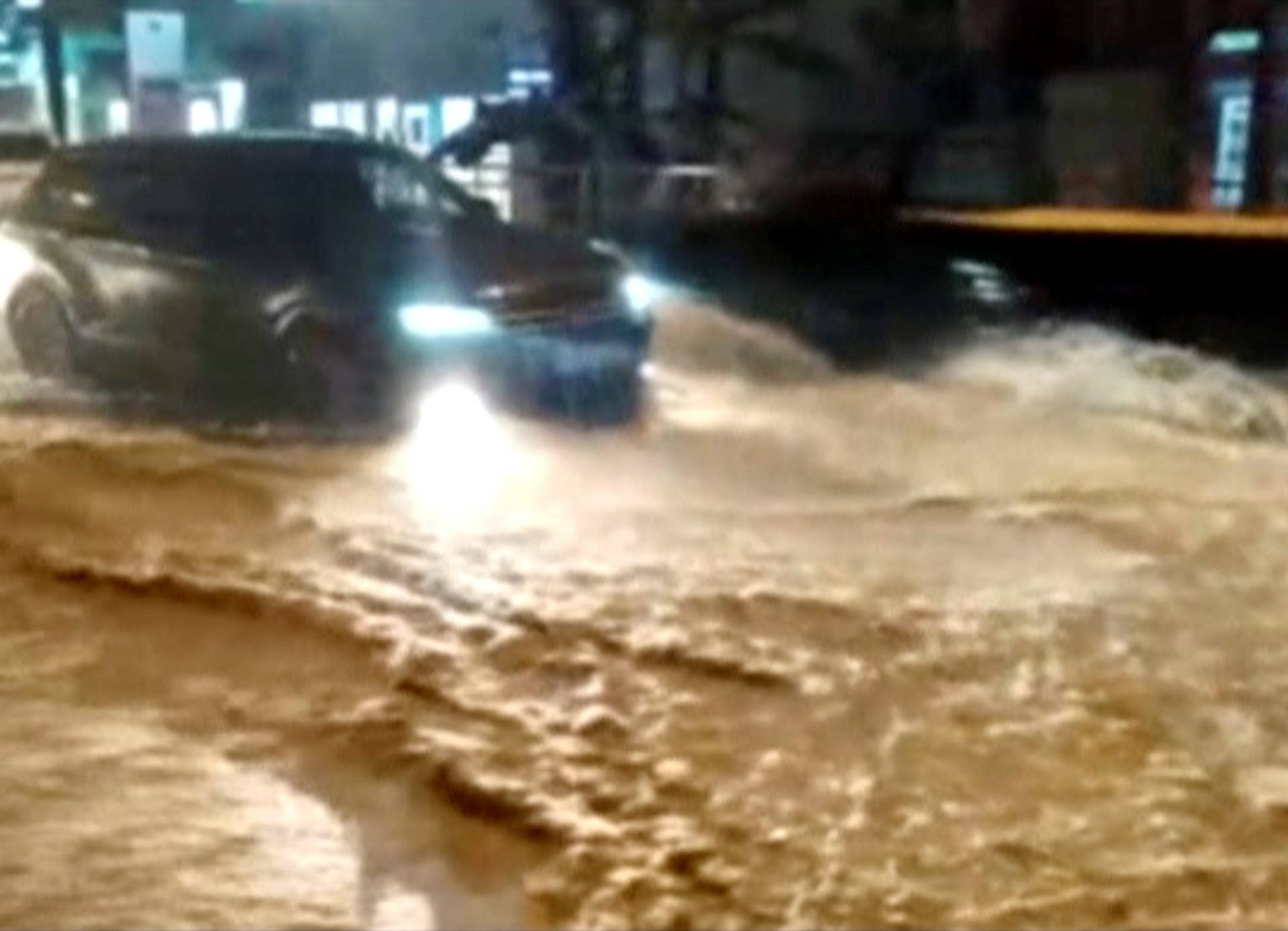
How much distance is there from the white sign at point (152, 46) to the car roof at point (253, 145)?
20.8 metres

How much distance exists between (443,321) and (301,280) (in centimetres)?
100

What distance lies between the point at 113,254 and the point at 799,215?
8.14 meters

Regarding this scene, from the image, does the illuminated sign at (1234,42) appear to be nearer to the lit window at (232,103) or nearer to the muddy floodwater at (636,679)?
the muddy floodwater at (636,679)

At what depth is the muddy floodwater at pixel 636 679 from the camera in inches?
194

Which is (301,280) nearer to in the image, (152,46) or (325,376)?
(325,376)

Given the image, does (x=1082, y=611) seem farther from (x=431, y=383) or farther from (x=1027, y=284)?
(x=1027, y=284)

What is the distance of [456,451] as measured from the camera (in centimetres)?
1037

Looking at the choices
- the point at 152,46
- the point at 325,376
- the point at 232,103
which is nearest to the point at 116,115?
the point at 232,103

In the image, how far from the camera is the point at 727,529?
8.79 meters

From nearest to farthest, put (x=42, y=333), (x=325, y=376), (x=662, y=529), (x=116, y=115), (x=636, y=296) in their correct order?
1. (x=662, y=529)
2. (x=325, y=376)
3. (x=636, y=296)
4. (x=42, y=333)
5. (x=116, y=115)

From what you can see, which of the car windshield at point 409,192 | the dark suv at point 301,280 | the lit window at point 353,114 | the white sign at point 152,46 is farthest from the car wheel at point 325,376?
the lit window at point 353,114

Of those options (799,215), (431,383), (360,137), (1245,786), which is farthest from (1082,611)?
(799,215)

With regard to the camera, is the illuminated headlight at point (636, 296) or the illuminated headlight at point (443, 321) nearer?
the illuminated headlight at point (443, 321)

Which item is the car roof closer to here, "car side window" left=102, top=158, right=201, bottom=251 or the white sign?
"car side window" left=102, top=158, right=201, bottom=251
